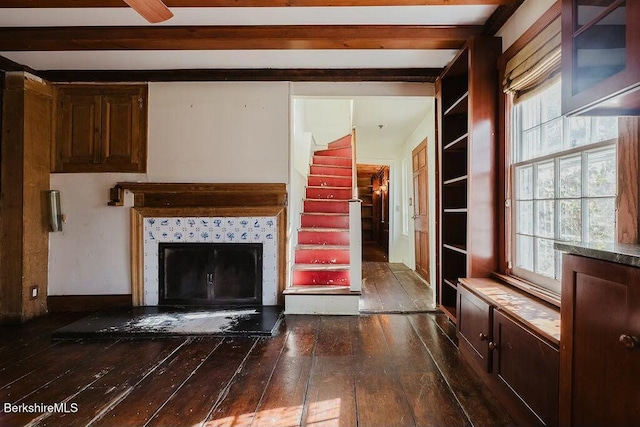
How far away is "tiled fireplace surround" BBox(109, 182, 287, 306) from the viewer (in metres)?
3.73

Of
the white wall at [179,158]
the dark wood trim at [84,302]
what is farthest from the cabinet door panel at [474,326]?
the dark wood trim at [84,302]

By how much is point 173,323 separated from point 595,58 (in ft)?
11.3

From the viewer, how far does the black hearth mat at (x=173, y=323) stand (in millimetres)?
2918

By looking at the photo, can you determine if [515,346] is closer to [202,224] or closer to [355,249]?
[355,249]

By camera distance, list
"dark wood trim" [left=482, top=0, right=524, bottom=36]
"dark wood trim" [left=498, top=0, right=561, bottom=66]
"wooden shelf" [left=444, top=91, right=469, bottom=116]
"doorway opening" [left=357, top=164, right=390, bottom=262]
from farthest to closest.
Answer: "doorway opening" [left=357, top=164, right=390, bottom=262] < "wooden shelf" [left=444, top=91, right=469, bottom=116] < "dark wood trim" [left=482, top=0, right=524, bottom=36] < "dark wood trim" [left=498, top=0, right=561, bottom=66]

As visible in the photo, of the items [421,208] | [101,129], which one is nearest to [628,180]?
[421,208]

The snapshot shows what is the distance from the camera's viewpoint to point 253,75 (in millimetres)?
3668

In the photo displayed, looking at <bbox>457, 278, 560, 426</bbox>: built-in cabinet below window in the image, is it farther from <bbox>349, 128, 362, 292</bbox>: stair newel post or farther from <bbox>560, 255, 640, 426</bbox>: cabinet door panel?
<bbox>349, 128, 362, 292</bbox>: stair newel post

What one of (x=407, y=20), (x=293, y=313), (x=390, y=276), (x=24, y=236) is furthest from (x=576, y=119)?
(x=24, y=236)

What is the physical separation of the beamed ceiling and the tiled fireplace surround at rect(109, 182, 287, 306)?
4.21 ft

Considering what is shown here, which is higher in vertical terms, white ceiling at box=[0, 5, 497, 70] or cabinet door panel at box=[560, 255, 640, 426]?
white ceiling at box=[0, 5, 497, 70]

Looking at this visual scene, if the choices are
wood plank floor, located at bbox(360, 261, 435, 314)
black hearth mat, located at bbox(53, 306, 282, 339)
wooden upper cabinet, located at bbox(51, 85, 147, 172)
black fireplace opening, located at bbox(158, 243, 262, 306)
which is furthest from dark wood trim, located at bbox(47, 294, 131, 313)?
wood plank floor, located at bbox(360, 261, 435, 314)

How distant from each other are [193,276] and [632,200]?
3.64 meters

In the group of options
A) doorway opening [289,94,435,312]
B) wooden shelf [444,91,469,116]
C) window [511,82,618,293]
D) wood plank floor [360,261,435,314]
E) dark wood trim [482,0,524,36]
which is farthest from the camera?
doorway opening [289,94,435,312]
